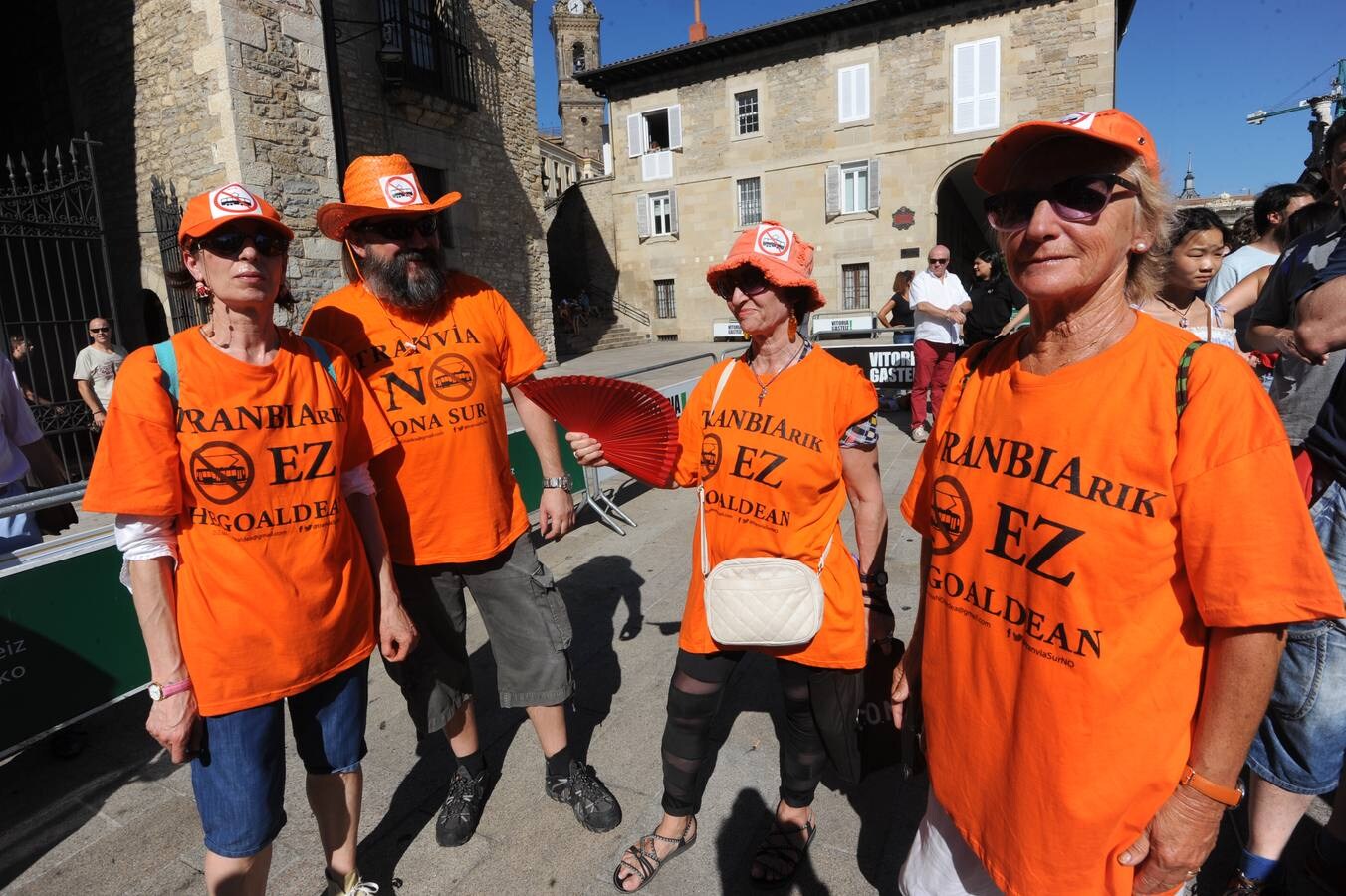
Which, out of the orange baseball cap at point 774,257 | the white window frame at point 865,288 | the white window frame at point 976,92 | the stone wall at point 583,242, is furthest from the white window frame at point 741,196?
the orange baseball cap at point 774,257

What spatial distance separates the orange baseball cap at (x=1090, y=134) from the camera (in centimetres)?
113

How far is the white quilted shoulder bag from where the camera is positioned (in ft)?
6.53

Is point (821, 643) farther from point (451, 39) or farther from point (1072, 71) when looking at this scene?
point (1072, 71)

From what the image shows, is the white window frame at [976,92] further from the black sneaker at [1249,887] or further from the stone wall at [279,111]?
the black sneaker at [1249,887]

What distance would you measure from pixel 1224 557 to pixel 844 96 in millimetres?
24691

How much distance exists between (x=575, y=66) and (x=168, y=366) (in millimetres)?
43917

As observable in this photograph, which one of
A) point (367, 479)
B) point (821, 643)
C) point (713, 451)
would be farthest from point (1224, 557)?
point (367, 479)

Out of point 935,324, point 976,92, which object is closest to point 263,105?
point 935,324

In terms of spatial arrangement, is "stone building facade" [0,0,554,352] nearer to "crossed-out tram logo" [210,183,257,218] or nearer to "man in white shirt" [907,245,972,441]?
"crossed-out tram logo" [210,183,257,218]

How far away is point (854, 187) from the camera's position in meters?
22.8

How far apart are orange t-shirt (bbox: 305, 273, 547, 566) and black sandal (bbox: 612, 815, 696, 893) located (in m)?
1.10

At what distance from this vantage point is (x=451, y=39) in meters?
14.1

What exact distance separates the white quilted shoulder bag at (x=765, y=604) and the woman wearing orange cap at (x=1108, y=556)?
0.62m

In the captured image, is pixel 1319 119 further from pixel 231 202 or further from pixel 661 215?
pixel 661 215
